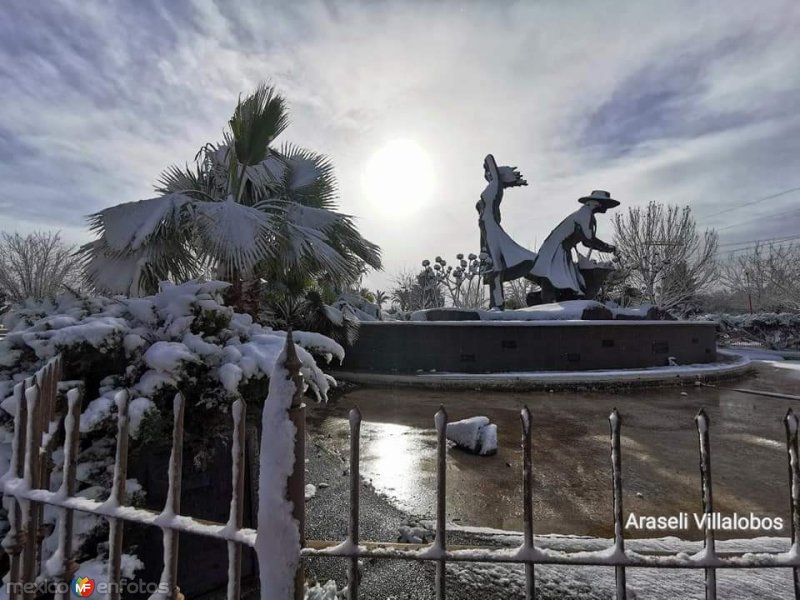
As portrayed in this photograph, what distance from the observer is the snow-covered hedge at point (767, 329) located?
22266 mm

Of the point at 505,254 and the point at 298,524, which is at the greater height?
the point at 505,254

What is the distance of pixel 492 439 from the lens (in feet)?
17.0

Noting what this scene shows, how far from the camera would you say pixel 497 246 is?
17.5m

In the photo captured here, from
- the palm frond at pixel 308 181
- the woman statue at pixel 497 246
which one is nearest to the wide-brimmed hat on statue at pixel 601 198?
the woman statue at pixel 497 246

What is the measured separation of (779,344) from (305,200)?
1140 inches

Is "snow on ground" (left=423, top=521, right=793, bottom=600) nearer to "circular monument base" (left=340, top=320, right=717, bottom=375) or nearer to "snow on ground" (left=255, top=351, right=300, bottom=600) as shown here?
"snow on ground" (left=255, top=351, right=300, bottom=600)

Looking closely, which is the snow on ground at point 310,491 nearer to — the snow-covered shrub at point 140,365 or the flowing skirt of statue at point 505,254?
the snow-covered shrub at point 140,365

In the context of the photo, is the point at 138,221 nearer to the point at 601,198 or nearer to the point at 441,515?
the point at 441,515

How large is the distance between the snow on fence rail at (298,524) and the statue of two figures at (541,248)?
1626 centimetres

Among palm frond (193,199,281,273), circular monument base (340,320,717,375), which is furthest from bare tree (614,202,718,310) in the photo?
palm frond (193,199,281,273)

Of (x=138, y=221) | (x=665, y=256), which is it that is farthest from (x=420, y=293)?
(x=138, y=221)

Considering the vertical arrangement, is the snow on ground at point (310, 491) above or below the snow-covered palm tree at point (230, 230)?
below

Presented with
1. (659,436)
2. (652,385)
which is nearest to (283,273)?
(659,436)

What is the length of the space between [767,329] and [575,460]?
26.9m
